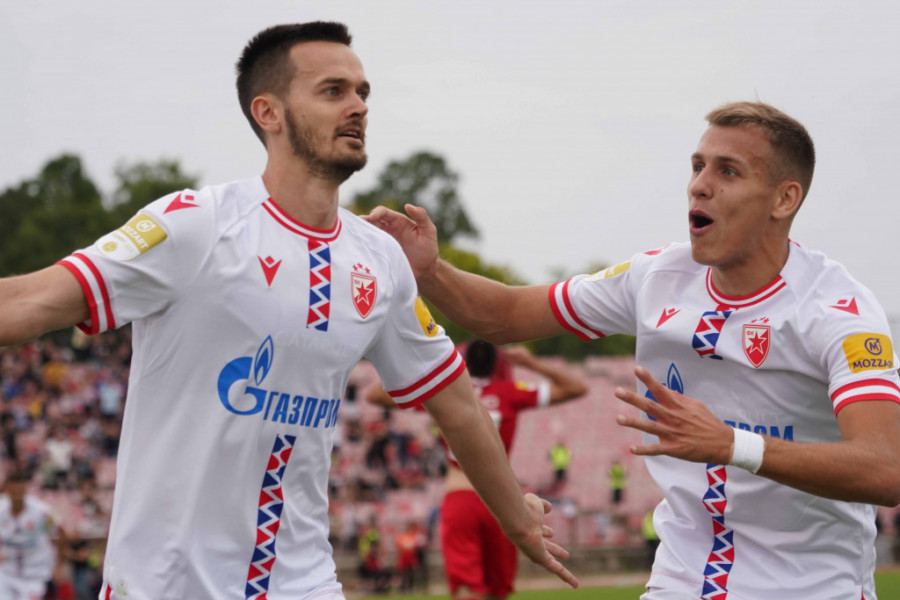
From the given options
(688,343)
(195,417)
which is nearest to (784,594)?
(688,343)

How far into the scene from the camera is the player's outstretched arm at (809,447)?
4484 millimetres

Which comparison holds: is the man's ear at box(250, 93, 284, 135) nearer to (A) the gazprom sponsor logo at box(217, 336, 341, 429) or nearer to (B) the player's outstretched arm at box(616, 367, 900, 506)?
(A) the gazprom sponsor logo at box(217, 336, 341, 429)

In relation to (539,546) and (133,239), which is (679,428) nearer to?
(539,546)

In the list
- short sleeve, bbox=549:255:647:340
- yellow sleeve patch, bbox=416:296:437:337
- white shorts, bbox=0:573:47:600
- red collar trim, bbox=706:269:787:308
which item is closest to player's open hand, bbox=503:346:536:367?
short sleeve, bbox=549:255:647:340

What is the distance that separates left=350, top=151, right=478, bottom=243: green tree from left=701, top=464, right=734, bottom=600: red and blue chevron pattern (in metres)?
91.1

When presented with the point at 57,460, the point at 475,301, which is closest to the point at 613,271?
the point at 475,301

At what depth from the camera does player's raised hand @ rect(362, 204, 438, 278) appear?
5.94m

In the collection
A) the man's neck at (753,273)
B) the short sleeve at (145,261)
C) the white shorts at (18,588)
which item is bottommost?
the white shorts at (18,588)

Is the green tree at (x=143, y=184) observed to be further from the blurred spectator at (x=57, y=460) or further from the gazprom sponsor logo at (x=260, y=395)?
the gazprom sponsor logo at (x=260, y=395)

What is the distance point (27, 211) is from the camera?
248 feet

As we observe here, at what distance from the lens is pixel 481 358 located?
10.5m

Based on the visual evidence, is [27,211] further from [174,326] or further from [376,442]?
[174,326]

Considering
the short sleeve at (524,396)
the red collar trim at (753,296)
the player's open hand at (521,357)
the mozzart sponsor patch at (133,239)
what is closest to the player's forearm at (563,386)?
the short sleeve at (524,396)

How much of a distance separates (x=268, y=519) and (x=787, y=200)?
282 centimetres
